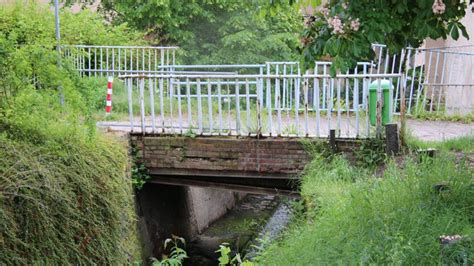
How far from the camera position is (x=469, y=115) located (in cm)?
1227

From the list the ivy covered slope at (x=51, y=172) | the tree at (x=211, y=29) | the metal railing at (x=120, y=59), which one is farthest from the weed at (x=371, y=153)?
the tree at (x=211, y=29)

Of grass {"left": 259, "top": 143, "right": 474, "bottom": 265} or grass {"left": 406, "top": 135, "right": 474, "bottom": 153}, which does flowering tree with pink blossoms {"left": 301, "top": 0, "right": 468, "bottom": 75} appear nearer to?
grass {"left": 259, "top": 143, "right": 474, "bottom": 265}

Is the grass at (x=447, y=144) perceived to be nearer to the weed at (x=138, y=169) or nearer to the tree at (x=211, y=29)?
the weed at (x=138, y=169)

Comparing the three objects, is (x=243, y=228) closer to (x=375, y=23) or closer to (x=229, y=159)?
(x=229, y=159)

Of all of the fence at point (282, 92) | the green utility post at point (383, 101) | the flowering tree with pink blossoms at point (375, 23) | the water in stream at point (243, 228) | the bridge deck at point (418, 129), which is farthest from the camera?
the water in stream at point (243, 228)

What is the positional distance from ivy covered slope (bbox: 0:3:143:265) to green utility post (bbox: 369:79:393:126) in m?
3.81

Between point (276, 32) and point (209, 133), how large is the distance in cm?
990

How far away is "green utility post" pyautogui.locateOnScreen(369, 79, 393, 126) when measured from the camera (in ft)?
29.2

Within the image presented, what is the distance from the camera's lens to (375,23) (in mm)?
4938

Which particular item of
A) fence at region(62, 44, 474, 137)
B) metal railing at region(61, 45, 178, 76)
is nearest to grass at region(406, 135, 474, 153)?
fence at region(62, 44, 474, 137)

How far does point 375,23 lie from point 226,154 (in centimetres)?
503

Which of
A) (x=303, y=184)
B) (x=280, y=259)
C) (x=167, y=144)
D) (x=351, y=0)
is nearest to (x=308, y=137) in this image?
(x=303, y=184)

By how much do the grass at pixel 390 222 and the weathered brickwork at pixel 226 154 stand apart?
2.17m

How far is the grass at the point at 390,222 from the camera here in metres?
5.04
